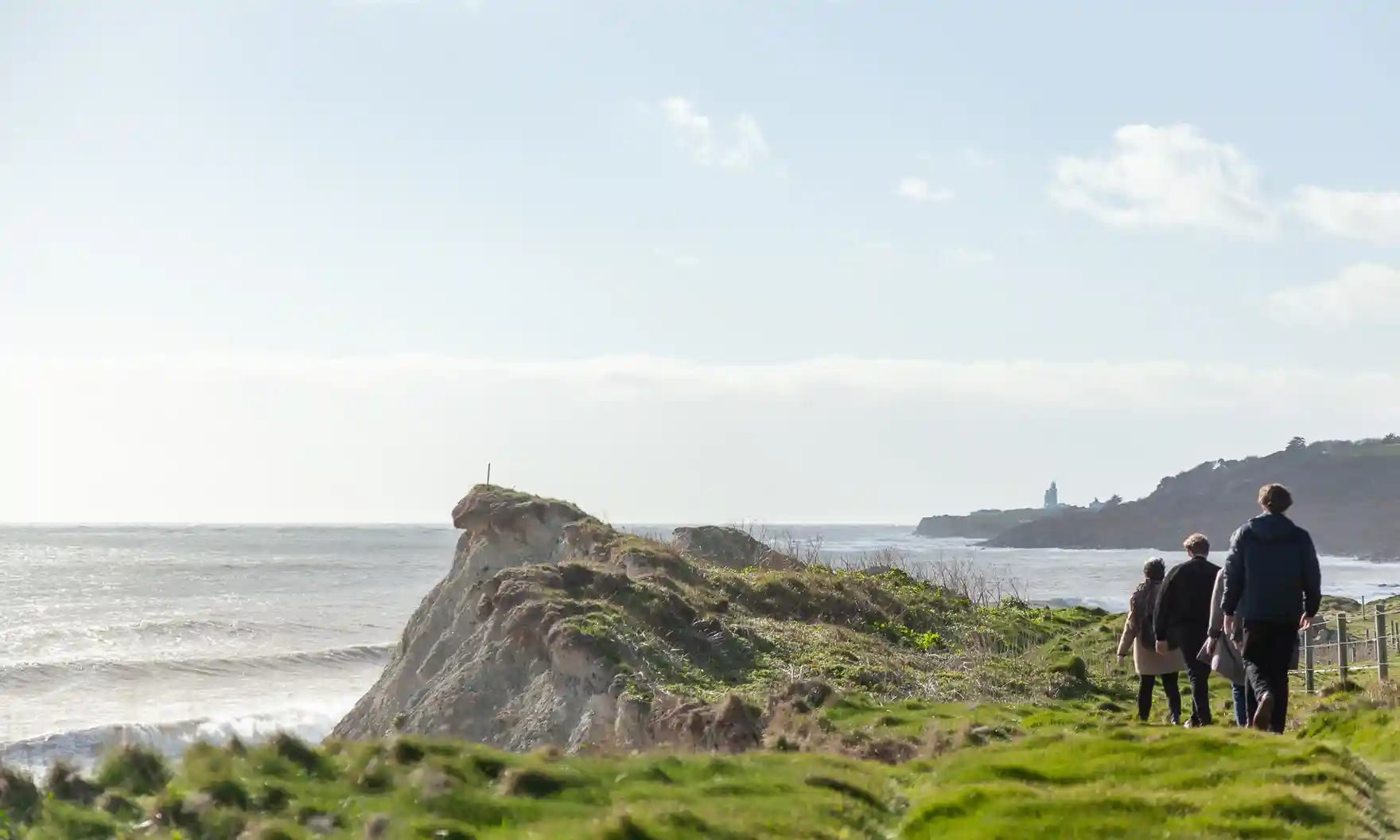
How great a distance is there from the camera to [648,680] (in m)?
18.1

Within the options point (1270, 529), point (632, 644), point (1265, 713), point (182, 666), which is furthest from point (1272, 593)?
point (182, 666)

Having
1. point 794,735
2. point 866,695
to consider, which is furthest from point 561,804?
point 866,695

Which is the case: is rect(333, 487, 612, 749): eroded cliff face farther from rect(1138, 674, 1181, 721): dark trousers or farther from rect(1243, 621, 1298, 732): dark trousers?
rect(1243, 621, 1298, 732): dark trousers

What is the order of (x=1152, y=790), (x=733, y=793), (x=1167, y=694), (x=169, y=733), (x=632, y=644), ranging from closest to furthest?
(x=1152, y=790) < (x=733, y=793) < (x=1167, y=694) < (x=632, y=644) < (x=169, y=733)

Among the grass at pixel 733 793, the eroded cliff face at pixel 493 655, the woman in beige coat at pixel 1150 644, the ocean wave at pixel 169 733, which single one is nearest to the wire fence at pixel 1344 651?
the woman in beige coat at pixel 1150 644

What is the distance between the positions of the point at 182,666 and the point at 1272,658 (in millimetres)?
44963

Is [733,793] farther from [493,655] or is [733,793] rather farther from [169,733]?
[169,733]

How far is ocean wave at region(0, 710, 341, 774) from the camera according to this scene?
28.9m

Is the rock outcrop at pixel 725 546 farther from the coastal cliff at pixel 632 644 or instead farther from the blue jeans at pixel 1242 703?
the blue jeans at pixel 1242 703

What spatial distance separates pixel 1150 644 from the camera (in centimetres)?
1526

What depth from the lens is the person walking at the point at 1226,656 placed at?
13.1 m

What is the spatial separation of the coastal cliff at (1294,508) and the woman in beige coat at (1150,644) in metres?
154

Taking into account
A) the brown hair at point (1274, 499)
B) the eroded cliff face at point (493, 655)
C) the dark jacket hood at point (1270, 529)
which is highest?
the brown hair at point (1274, 499)

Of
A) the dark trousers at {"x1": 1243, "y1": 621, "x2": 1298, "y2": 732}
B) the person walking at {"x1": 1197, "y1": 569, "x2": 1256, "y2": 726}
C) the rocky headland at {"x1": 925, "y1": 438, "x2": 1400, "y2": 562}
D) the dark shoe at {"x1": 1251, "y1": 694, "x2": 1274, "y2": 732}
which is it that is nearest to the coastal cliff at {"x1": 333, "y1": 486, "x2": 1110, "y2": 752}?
the person walking at {"x1": 1197, "y1": 569, "x2": 1256, "y2": 726}
